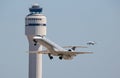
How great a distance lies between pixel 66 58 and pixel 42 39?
27.3 ft

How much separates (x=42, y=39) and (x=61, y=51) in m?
5.91

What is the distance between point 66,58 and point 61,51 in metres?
2.59

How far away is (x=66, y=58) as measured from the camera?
633 ft

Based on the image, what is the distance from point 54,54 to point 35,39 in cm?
770

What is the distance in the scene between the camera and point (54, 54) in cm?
19188

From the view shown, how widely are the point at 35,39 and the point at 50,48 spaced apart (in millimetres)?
6761

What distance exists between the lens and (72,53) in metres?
195

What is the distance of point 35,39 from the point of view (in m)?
187

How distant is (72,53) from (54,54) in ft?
17.9

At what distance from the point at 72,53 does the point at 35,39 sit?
41.4 ft

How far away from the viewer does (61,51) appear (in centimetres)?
19162

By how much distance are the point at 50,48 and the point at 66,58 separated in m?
4.82
